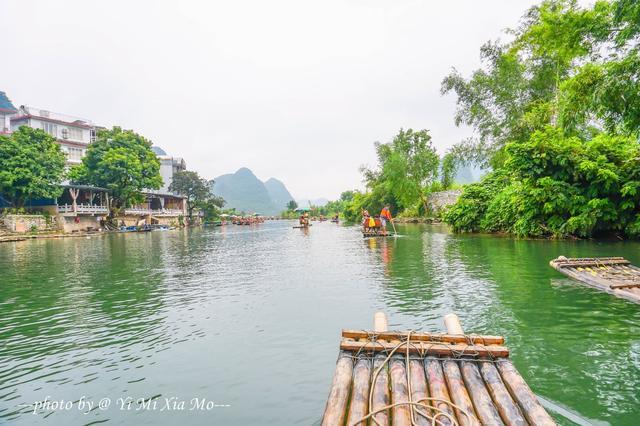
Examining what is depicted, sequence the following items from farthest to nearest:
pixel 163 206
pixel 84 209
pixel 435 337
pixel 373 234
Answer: pixel 163 206
pixel 84 209
pixel 373 234
pixel 435 337

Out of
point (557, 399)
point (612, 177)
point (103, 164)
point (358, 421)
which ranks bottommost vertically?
point (557, 399)

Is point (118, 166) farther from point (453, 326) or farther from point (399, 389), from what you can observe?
point (399, 389)

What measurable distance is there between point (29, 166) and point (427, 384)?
47.9 metres

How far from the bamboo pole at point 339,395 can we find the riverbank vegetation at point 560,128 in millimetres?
12976

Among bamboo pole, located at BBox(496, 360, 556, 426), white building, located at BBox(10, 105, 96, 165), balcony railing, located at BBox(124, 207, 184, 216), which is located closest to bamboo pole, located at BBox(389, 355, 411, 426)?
bamboo pole, located at BBox(496, 360, 556, 426)

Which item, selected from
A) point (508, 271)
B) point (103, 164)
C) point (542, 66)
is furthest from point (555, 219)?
point (103, 164)

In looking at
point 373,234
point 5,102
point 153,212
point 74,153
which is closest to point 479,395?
point 373,234

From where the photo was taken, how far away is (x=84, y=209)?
4794 centimetres

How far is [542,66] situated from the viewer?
32.4 meters

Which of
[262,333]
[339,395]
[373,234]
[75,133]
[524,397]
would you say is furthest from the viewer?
[75,133]

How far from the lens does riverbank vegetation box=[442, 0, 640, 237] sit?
13828 mm

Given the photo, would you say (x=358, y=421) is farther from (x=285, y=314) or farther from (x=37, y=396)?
(x=285, y=314)

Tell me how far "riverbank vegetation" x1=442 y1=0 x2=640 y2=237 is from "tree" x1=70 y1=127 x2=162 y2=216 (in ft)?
129

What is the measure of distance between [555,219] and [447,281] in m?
14.3
